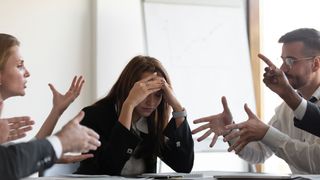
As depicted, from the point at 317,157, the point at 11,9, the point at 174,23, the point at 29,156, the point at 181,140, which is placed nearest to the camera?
the point at 29,156

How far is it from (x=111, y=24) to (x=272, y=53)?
1249 millimetres

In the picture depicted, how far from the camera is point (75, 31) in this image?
2.81 m

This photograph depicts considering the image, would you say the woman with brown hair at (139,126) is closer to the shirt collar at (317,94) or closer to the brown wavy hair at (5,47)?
the brown wavy hair at (5,47)

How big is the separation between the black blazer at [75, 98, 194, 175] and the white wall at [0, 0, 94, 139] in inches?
36.9

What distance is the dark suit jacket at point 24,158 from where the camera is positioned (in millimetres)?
896

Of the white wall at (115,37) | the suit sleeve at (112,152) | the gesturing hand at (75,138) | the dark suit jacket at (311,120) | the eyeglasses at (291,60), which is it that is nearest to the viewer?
the gesturing hand at (75,138)

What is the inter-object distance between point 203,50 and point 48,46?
1039 millimetres

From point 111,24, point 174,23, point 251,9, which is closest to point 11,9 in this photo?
point 111,24

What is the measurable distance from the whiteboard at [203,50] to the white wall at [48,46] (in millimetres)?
450

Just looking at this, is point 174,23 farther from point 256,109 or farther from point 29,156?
point 29,156

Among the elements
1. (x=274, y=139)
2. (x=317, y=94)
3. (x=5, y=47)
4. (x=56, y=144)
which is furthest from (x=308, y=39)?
(x=56, y=144)

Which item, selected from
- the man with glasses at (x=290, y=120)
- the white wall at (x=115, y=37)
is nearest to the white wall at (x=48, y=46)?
the white wall at (x=115, y=37)

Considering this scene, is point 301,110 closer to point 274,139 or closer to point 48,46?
point 274,139

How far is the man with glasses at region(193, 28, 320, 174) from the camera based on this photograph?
1.59m
